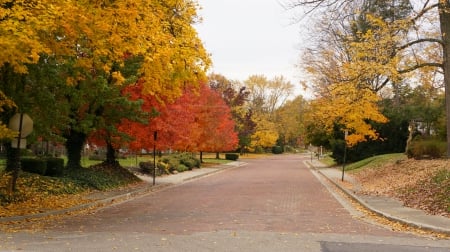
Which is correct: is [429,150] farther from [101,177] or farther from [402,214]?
[101,177]

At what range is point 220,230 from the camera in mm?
10852

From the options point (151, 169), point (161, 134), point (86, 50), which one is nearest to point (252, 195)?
point (161, 134)

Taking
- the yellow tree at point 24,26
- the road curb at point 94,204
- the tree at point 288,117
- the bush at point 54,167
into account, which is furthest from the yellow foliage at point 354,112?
the tree at point 288,117

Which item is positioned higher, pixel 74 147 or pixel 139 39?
pixel 139 39

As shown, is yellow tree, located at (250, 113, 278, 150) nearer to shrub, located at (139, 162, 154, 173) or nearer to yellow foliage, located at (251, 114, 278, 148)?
yellow foliage, located at (251, 114, 278, 148)

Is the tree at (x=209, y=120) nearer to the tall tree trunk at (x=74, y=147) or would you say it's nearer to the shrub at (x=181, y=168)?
the shrub at (x=181, y=168)

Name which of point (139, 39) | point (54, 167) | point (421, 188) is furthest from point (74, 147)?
point (421, 188)

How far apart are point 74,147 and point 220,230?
1371cm

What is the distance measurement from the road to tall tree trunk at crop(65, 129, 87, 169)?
21.2 feet

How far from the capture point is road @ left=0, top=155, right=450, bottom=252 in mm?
9102

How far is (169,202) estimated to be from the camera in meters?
17.4

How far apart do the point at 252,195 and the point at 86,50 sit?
8.78 m

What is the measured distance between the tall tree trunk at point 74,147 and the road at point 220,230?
21.2 ft

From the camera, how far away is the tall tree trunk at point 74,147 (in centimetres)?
2245
